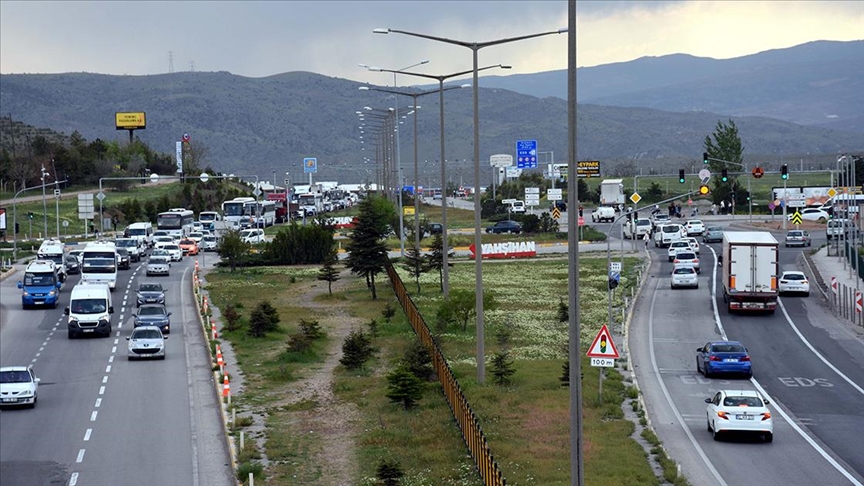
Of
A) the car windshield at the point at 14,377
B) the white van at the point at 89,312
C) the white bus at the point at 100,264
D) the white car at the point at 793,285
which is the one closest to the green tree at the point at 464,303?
the white van at the point at 89,312

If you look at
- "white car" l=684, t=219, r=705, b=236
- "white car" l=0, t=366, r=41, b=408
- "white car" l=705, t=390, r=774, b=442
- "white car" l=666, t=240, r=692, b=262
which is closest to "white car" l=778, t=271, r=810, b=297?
"white car" l=666, t=240, r=692, b=262

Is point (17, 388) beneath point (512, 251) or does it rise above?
beneath

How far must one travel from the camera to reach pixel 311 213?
484 feet

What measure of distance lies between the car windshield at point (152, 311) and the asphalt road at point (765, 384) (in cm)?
2062

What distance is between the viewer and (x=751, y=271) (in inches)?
2247

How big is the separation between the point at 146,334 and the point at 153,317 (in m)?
5.56

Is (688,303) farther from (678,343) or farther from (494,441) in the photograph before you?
(494,441)

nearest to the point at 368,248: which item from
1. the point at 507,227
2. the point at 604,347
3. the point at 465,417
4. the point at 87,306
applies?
the point at 87,306

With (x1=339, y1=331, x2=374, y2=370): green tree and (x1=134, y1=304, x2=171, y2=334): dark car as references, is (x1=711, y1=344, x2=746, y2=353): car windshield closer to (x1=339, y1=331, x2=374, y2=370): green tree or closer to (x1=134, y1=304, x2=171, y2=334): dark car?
(x1=339, y1=331, x2=374, y2=370): green tree

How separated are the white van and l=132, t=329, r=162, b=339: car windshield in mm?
5824

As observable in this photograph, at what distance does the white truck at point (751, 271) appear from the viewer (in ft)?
186

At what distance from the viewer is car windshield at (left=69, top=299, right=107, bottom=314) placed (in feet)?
177

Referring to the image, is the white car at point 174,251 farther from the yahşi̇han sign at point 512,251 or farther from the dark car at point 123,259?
the yahşi̇han sign at point 512,251

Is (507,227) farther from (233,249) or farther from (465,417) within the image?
(465,417)
